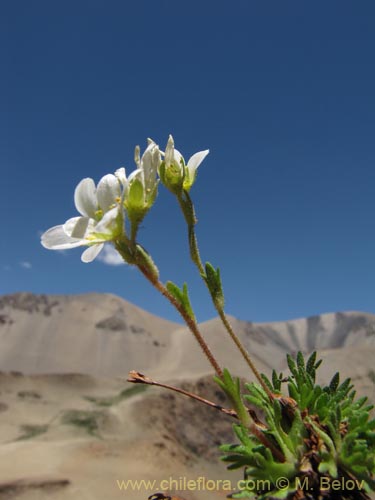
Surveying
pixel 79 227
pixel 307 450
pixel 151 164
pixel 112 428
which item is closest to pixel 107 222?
pixel 79 227

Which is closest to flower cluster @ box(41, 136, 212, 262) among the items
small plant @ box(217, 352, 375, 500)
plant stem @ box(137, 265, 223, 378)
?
plant stem @ box(137, 265, 223, 378)

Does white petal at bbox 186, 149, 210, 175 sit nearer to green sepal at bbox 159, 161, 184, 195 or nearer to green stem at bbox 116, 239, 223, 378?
green sepal at bbox 159, 161, 184, 195

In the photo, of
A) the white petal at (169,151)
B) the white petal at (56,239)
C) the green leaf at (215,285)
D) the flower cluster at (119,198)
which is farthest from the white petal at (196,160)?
the white petal at (56,239)

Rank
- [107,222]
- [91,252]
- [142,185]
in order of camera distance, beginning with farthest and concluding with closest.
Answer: [91,252], [142,185], [107,222]

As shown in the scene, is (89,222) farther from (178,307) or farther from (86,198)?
(178,307)

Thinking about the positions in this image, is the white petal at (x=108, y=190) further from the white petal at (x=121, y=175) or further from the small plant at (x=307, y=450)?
the small plant at (x=307, y=450)

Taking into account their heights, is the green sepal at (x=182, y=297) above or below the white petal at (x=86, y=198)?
below

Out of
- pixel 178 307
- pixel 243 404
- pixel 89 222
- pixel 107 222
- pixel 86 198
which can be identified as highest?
pixel 86 198
